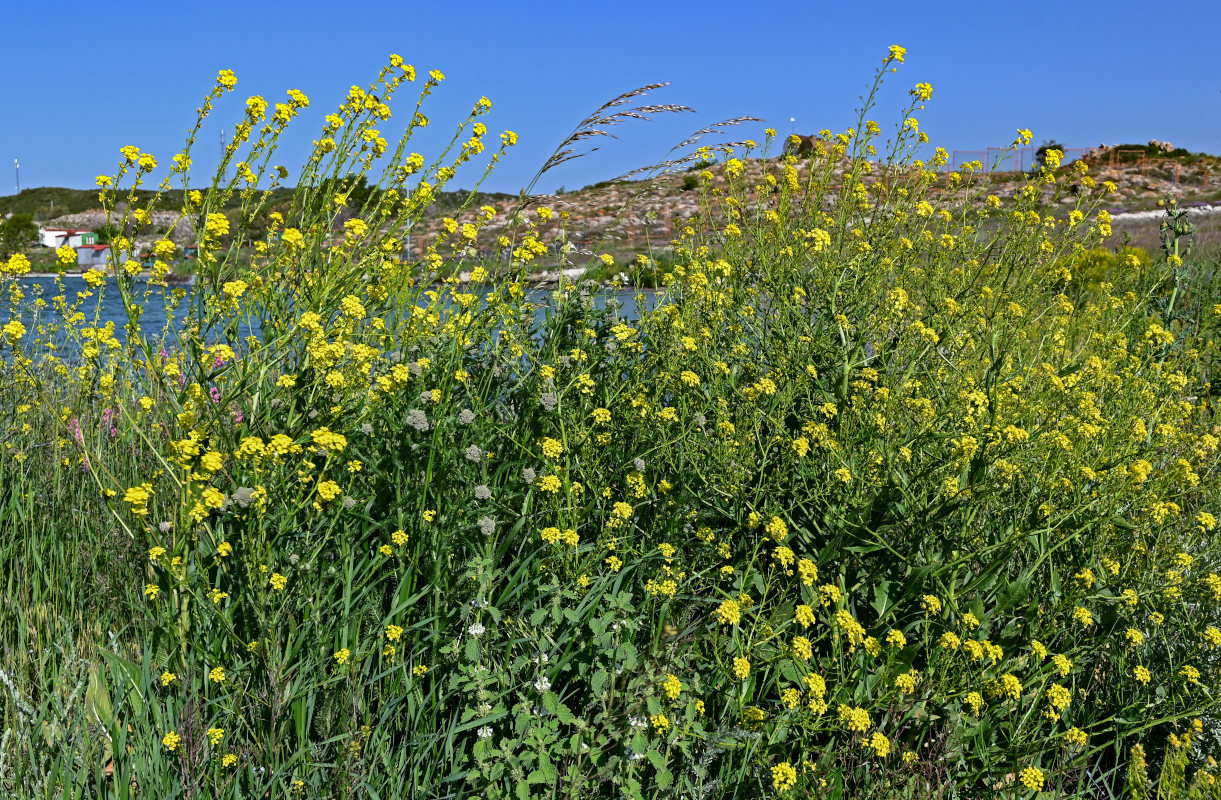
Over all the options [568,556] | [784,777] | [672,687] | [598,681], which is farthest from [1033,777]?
[568,556]

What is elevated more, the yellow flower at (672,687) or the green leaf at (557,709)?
the yellow flower at (672,687)

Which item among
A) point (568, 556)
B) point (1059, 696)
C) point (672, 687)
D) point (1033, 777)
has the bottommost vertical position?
point (1033, 777)

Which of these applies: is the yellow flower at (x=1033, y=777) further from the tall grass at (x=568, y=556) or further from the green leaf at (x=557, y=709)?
the green leaf at (x=557, y=709)

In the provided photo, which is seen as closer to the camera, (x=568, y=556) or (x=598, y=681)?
(x=598, y=681)

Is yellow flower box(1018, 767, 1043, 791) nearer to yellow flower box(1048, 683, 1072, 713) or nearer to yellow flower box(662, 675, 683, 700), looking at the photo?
yellow flower box(1048, 683, 1072, 713)

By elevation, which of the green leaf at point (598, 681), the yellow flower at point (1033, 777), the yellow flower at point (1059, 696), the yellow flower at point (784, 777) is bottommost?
the yellow flower at point (1033, 777)

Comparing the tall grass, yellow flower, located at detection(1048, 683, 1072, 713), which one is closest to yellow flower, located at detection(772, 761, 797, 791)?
the tall grass

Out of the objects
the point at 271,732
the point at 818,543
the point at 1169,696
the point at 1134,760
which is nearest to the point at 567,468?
the point at 818,543

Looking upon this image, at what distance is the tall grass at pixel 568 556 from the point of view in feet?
6.37

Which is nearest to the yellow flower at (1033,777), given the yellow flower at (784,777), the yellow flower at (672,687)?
the yellow flower at (784,777)

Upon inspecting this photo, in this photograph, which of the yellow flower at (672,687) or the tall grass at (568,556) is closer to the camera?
the yellow flower at (672,687)

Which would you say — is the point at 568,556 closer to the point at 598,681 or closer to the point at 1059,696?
the point at 598,681

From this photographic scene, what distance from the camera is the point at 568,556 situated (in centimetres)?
214

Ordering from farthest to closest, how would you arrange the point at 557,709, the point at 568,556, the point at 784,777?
the point at 568,556 → the point at 557,709 → the point at 784,777
